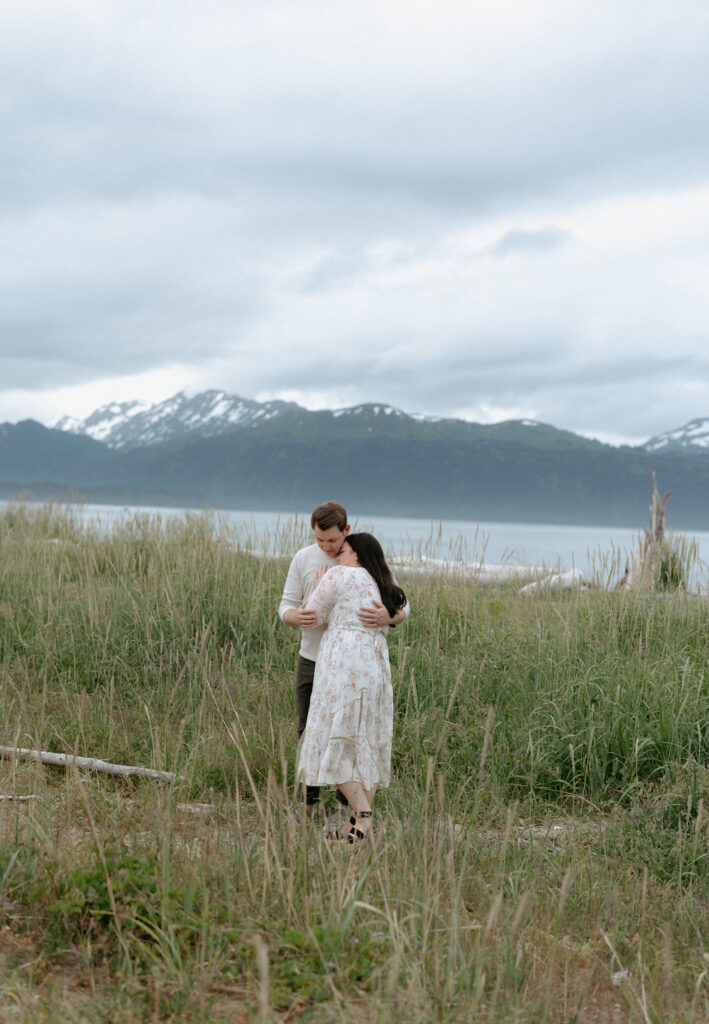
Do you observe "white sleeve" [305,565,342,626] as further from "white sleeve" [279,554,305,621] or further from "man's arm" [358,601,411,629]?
"white sleeve" [279,554,305,621]

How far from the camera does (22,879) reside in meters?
2.85

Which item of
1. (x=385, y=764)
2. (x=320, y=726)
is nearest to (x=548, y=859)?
(x=385, y=764)

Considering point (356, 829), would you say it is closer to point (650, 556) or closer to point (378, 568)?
point (378, 568)

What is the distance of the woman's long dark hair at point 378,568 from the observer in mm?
4348

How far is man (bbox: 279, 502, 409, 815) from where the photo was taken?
14.4 feet

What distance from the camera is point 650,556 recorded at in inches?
415

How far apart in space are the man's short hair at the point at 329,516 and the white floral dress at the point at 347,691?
312 mm

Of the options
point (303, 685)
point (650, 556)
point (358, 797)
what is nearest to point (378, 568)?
point (303, 685)

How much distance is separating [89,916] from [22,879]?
0.33 meters

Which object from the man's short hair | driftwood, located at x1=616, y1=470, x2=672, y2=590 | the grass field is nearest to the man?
the man's short hair

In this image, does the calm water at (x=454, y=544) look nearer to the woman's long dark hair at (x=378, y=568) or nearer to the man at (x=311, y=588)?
the man at (x=311, y=588)

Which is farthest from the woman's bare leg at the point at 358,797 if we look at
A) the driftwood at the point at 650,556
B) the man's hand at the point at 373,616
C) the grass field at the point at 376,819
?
the driftwood at the point at 650,556

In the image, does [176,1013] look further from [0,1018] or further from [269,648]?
[269,648]

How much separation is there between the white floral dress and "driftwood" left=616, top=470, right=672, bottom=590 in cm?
410
